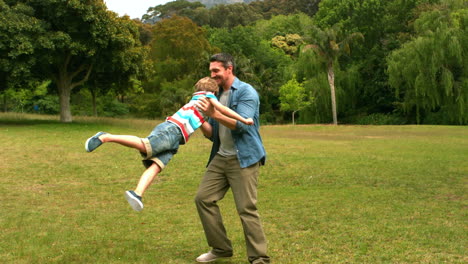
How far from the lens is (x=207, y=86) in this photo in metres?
5.12

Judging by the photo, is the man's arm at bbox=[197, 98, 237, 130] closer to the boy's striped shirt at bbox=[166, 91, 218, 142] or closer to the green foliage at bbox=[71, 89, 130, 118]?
the boy's striped shirt at bbox=[166, 91, 218, 142]

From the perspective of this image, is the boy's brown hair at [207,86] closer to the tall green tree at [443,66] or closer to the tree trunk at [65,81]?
the tree trunk at [65,81]

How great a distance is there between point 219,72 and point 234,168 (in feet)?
3.18

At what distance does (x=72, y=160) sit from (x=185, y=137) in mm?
11347

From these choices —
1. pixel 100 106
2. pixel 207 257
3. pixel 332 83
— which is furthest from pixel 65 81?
pixel 207 257

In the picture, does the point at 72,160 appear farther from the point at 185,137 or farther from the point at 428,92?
the point at 428,92

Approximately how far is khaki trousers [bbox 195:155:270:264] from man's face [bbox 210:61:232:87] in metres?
0.79

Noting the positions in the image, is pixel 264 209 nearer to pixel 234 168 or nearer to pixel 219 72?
pixel 234 168

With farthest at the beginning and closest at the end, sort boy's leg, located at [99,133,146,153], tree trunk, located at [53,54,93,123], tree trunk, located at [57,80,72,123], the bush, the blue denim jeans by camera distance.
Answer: the bush, tree trunk, located at [57,80,72,123], tree trunk, located at [53,54,93,123], the blue denim jeans, boy's leg, located at [99,133,146,153]

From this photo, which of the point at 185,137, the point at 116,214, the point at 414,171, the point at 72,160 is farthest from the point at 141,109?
the point at 185,137

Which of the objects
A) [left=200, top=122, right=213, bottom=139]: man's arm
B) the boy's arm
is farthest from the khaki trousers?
the boy's arm

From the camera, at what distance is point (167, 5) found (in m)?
116

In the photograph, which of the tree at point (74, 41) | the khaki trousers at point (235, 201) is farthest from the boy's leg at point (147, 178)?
the tree at point (74, 41)

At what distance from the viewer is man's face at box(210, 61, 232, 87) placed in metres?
5.25
